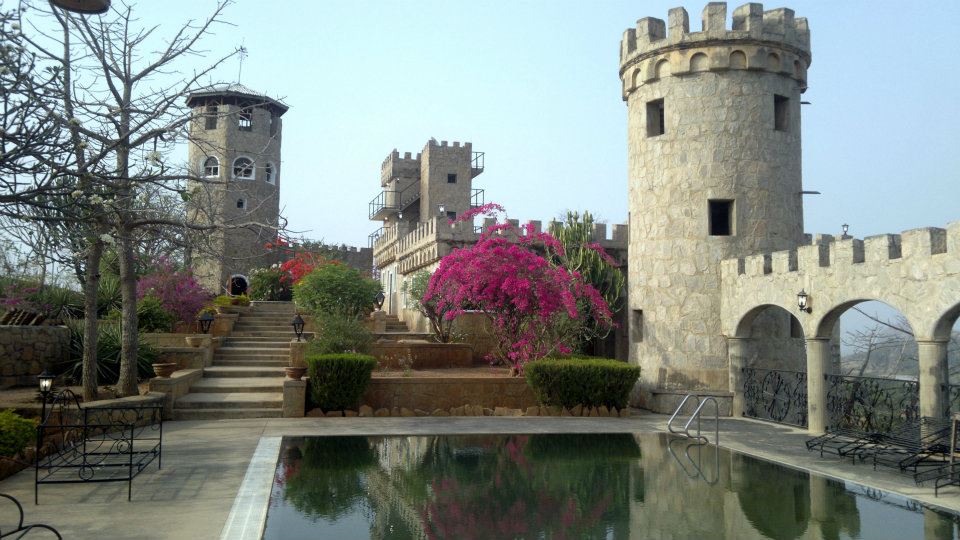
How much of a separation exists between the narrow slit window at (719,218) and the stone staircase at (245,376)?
10.6m

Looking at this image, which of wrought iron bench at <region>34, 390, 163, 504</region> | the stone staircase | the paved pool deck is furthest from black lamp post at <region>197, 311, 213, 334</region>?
wrought iron bench at <region>34, 390, 163, 504</region>

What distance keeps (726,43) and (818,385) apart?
782 cm

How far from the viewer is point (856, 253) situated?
1262 centimetres

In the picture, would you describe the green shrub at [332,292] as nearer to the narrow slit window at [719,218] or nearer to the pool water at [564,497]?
the narrow slit window at [719,218]

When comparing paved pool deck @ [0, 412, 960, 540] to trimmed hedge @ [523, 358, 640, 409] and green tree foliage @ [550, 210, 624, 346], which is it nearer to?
trimmed hedge @ [523, 358, 640, 409]

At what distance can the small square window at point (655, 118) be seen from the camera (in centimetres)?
1806

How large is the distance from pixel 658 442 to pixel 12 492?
8883 millimetres

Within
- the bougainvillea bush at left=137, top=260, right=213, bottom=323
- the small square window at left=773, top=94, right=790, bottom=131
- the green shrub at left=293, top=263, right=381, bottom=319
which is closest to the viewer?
the small square window at left=773, top=94, right=790, bottom=131

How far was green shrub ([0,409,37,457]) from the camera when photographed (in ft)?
27.9

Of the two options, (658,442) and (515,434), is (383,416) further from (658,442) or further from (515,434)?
(658,442)

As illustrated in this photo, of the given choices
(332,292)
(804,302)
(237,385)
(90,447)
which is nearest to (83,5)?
(90,447)

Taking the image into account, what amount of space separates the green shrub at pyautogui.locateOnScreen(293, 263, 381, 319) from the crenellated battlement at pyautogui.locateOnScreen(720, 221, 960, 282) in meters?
11.3

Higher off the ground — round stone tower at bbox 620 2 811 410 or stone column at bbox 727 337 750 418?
round stone tower at bbox 620 2 811 410

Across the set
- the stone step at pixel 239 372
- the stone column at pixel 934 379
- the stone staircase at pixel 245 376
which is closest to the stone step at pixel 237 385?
the stone staircase at pixel 245 376
